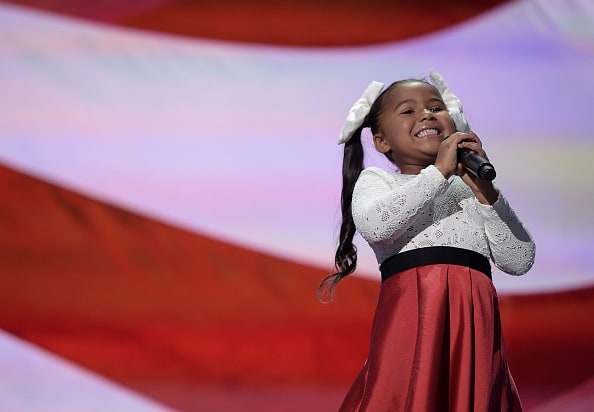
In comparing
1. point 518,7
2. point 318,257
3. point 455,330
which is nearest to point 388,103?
point 455,330

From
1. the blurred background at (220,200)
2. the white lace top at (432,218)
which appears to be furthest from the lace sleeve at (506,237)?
the blurred background at (220,200)

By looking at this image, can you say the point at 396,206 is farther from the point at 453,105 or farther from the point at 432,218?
the point at 453,105

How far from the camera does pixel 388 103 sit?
1.78m

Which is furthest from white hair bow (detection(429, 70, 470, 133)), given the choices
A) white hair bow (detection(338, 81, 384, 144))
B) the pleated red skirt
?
the pleated red skirt

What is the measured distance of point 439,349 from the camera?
1558 mm

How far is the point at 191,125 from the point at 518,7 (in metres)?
0.96

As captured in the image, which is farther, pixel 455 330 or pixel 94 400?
pixel 94 400

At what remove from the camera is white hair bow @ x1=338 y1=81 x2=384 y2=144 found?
1809 millimetres

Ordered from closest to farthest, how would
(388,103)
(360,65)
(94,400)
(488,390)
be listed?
(488,390), (388,103), (94,400), (360,65)

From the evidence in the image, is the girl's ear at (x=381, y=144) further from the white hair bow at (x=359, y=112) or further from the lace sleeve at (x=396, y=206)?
the lace sleeve at (x=396, y=206)

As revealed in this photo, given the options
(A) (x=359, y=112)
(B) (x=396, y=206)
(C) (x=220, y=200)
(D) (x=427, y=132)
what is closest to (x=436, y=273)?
(B) (x=396, y=206)

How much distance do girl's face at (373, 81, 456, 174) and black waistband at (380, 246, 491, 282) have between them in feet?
0.58

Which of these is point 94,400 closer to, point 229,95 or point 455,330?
point 229,95

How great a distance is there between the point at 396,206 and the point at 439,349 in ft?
0.77
